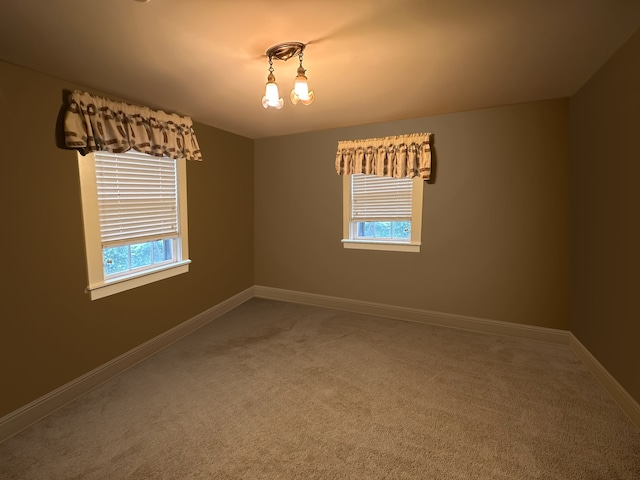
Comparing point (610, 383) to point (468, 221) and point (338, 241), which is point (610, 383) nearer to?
point (468, 221)

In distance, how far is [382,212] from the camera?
3832 millimetres

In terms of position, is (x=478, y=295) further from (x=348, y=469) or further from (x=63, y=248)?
(x=63, y=248)

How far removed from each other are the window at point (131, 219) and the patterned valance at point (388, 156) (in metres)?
1.87

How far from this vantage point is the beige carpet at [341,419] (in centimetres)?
170

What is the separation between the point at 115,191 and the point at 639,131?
3.70 m

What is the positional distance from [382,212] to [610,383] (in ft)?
8.05

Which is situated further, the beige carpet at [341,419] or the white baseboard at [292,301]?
the white baseboard at [292,301]

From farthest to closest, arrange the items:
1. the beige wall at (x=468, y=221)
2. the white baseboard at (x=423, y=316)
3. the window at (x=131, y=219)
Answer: the white baseboard at (x=423, y=316)
the beige wall at (x=468, y=221)
the window at (x=131, y=219)

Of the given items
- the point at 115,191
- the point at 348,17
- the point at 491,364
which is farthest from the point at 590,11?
the point at 115,191

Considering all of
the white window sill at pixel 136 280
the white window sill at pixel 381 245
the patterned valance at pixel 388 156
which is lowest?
the white window sill at pixel 136 280

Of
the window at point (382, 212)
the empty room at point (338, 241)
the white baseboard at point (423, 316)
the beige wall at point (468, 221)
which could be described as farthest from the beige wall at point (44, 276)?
the window at point (382, 212)

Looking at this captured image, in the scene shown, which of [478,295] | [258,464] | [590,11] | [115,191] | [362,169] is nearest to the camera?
[590,11]

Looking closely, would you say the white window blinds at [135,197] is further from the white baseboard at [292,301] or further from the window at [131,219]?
the white baseboard at [292,301]

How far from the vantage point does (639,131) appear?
6.25ft
